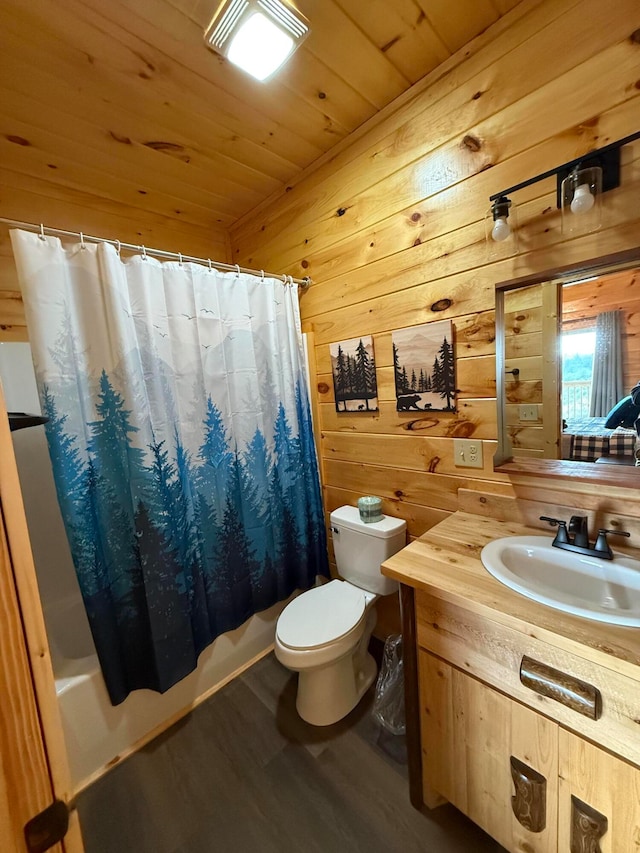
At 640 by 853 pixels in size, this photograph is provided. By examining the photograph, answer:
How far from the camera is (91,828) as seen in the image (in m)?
1.17

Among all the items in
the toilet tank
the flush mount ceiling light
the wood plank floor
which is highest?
the flush mount ceiling light

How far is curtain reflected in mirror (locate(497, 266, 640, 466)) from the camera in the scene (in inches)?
41.2

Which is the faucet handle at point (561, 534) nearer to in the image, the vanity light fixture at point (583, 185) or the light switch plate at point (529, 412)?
the light switch plate at point (529, 412)

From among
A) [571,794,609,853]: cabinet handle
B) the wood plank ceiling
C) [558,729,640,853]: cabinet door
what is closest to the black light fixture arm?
the wood plank ceiling

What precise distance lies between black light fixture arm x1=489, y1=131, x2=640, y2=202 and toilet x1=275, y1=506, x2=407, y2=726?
4.38 ft

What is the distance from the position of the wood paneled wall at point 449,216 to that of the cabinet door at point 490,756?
65 centimetres

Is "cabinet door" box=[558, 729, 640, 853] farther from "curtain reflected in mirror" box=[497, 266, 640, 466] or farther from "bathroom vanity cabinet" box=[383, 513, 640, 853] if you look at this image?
"curtain reflected in mirror" box=[497, 266, 640, 466]

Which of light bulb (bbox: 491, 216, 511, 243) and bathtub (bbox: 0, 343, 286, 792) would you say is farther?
bathtub (bbox: 0, 343, 286, 792)

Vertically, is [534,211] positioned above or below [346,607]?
above

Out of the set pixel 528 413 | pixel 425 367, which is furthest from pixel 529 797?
pixel 425 367

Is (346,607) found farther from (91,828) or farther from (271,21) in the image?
(271,21)

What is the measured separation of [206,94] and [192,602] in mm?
2071

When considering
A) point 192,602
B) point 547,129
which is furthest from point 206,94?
point 192,602

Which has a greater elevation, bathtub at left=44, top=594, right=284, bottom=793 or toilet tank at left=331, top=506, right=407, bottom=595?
toilet tank at left=331, top=506, right=407, bottom=595
